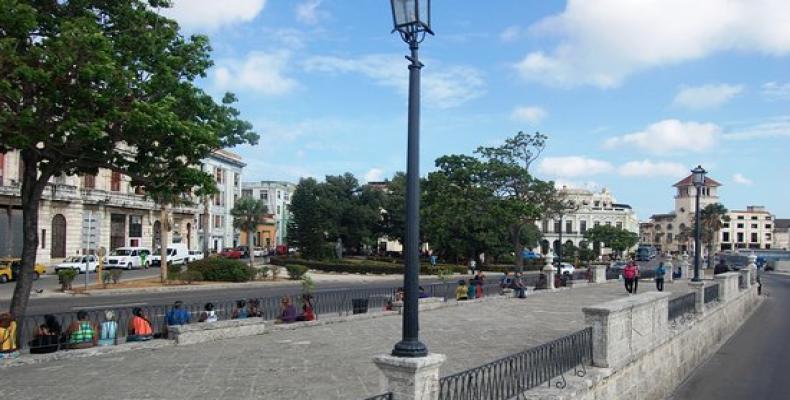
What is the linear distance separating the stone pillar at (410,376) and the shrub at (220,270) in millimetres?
32945

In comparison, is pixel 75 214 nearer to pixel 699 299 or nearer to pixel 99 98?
pixel 99 98

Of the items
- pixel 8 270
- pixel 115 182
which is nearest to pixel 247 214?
pixel 115 182

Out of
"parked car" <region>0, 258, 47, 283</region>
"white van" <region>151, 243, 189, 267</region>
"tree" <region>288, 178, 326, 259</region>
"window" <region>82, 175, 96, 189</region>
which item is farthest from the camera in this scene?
"tree" <region>288, 178, 326, 259</region>

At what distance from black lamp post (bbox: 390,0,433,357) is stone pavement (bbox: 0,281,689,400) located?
9.64 feet

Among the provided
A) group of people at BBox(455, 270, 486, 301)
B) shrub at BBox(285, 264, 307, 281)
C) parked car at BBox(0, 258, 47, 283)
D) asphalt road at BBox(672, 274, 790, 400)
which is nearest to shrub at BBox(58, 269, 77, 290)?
parked car at BBox(0, 258, 47, 283)

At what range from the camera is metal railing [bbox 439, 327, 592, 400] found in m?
7.29

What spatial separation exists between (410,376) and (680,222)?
156 m

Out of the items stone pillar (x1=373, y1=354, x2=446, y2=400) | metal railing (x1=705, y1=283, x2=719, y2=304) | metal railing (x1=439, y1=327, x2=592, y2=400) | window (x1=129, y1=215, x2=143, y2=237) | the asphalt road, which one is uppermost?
window (x1=129, y1=215, x2=143, y2=237)

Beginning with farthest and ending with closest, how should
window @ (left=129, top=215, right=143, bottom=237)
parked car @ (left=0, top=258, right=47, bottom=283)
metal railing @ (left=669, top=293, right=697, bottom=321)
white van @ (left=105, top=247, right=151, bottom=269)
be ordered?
1. window @ (left=129, top=215, right=143, bottom=237)
2. white van @ (left=105, top=247, right=151, bottom=269)
3. parked car @ (left=0, top=258, right=47, bottom=283)
4. metal railing @ (left=669, top=293, right=697, bottom=321)

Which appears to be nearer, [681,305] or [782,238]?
[681,305]

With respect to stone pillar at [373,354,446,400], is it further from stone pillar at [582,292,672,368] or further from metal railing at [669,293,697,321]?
metal railing at [669,293,697,321]

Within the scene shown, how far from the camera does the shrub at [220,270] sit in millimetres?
37281

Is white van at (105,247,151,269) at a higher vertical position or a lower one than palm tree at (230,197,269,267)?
lower

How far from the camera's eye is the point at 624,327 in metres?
10.7
